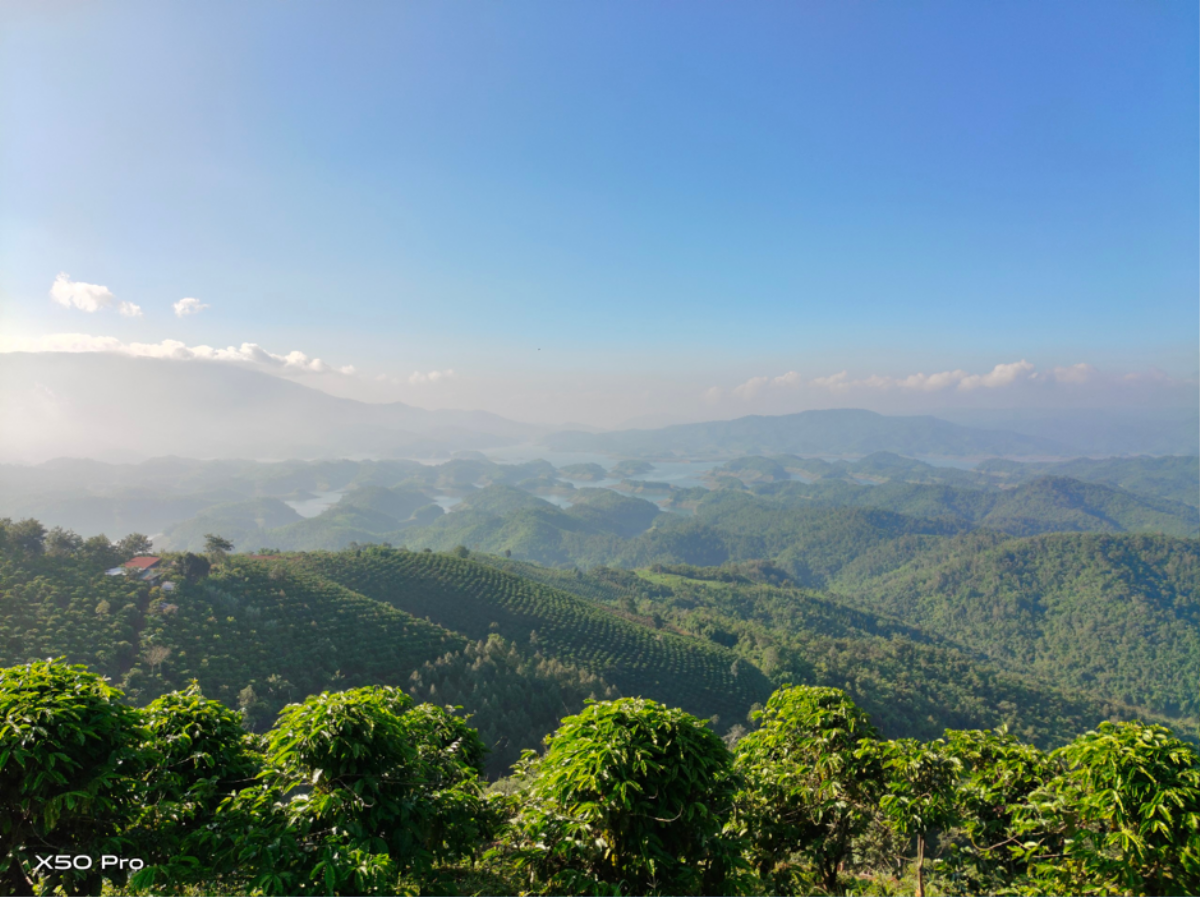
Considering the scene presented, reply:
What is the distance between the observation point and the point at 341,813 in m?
4.42

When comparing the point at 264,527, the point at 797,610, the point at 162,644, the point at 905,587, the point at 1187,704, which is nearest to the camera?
the point at 162,644

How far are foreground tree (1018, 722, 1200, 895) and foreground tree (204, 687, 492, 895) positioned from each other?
20.7 feet

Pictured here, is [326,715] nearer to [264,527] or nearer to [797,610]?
[797,610]

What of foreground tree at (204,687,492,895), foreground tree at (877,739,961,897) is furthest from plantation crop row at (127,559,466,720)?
foreground tree at (877,739,961,897)

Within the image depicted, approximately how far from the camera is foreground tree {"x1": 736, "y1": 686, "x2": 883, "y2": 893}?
6.45m

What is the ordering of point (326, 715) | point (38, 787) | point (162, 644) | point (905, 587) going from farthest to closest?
point (905, 587) < point (162, 644) < point (326, 715) < point (38, 787)

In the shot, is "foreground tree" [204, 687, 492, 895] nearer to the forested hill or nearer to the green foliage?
the forested hill

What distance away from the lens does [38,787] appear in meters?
4.13

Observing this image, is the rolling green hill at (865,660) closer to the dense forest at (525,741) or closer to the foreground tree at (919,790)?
the dense forest at (525,741)

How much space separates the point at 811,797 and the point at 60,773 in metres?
7.95

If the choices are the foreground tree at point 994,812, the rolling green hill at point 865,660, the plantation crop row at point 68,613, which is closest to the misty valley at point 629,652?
the foreground tree at point 994,812

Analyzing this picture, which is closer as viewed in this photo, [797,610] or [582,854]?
[582,854]

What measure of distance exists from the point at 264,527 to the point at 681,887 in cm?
21302

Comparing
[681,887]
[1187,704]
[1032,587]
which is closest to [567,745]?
[681,887]
